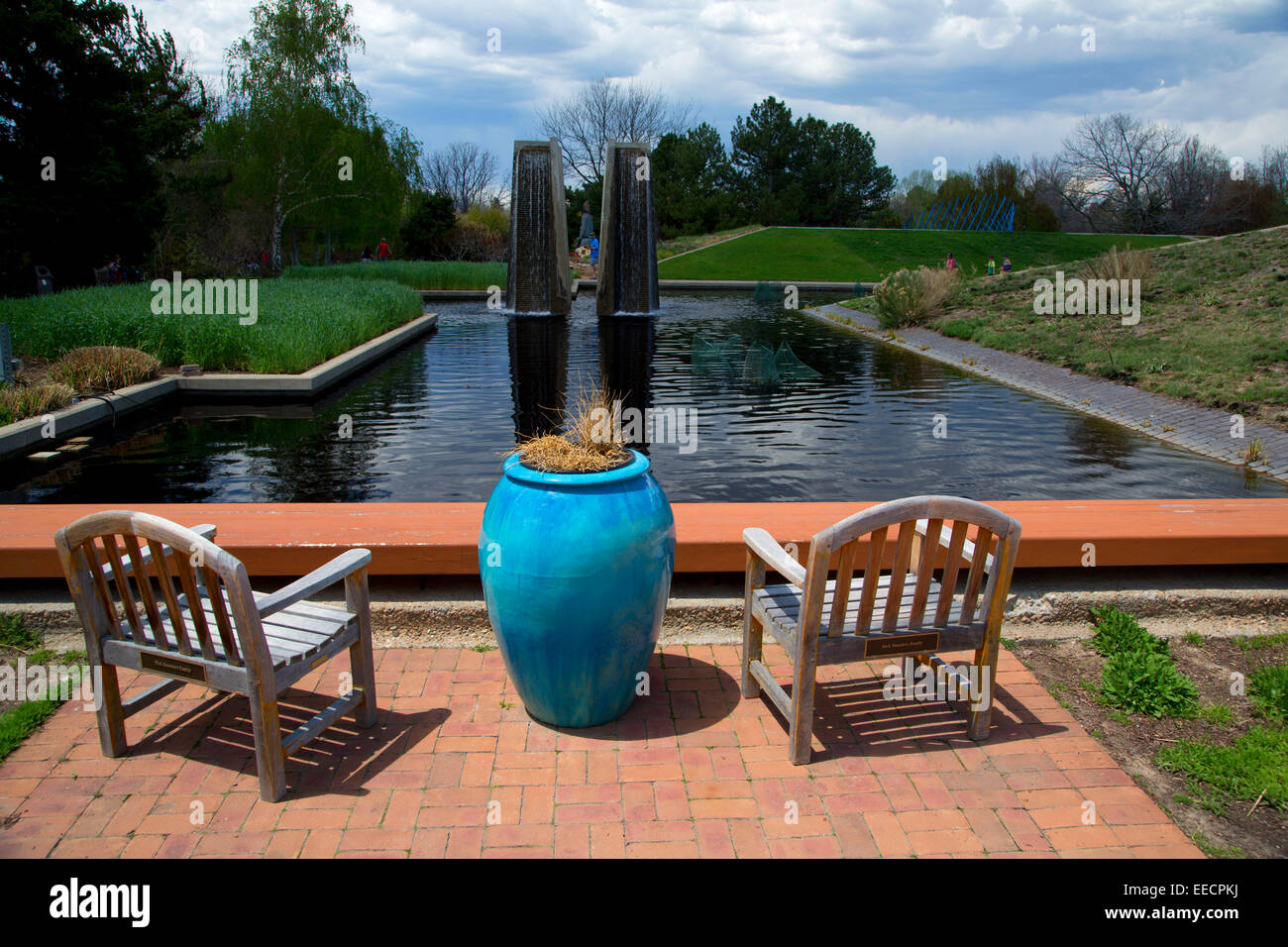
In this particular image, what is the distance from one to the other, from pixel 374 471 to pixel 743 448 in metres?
3.93

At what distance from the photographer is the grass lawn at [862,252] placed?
45.1 meters

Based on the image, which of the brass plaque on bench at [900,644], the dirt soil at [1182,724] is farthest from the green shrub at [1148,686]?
the brass plaque on bench at [900,644]

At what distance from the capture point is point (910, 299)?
22703 millimetres

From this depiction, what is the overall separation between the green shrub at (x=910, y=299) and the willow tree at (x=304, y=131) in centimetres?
2120

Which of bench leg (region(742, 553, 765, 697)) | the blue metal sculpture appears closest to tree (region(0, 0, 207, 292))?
bench leg (region(742, 553, 765, 697))

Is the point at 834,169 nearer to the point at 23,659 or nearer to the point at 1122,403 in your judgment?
the point at 1122,403

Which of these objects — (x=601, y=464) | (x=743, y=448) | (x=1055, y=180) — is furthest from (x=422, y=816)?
(x=1055, y=180)

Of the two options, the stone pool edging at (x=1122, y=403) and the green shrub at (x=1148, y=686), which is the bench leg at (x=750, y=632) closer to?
the green shrub at (x=1148, y=686)

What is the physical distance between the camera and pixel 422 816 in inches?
121

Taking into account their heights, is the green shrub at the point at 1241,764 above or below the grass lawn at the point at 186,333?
below

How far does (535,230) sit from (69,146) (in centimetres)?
1215

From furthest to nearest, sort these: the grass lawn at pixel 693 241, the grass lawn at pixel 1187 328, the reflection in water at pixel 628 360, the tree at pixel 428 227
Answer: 1. the grass lawn at pixel 693 241
2. the tree at pixel 428 227
3. the reflection in water at pixel 628 360
4. the grass lawn at pixel 1187 328

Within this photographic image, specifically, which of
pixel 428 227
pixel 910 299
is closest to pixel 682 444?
pixel 910 299

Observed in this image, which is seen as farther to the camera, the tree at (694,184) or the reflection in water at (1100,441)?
the tree at (694,184)
